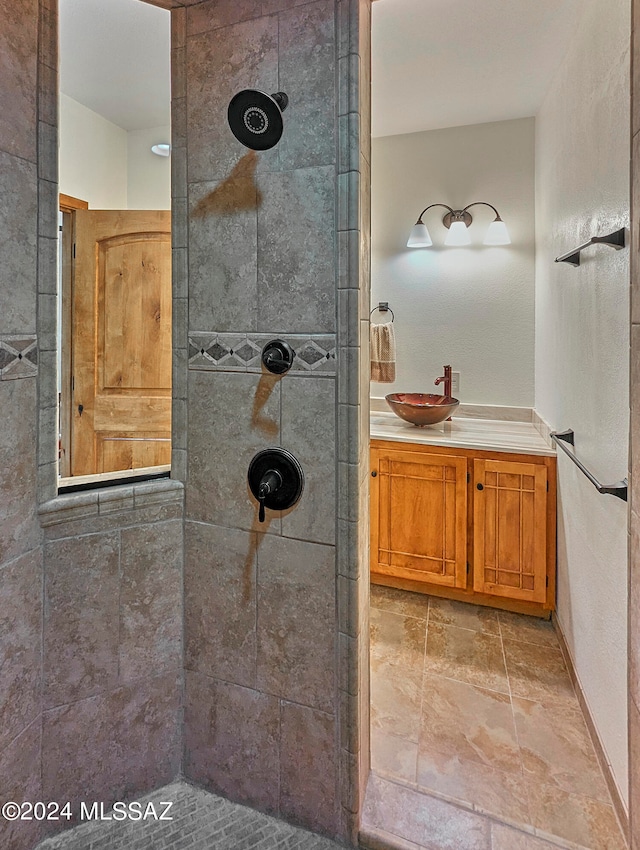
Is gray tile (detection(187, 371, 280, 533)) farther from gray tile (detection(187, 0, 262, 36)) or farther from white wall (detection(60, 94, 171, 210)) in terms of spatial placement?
white wall (detection(60, 94, 171, 210))

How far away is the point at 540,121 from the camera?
107 inches

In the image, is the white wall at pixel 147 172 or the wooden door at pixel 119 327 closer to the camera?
the wooden door at pixel 119 327

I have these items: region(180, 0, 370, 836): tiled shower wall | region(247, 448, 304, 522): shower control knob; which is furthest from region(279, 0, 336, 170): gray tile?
region(247, 448, 304, 522): shower control knob

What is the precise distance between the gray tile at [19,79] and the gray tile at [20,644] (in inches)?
35.4

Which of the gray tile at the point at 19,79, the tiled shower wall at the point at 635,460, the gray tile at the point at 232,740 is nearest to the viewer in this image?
the tiled shower wall at the point at 635,460

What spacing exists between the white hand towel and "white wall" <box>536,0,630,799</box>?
955 millimetres

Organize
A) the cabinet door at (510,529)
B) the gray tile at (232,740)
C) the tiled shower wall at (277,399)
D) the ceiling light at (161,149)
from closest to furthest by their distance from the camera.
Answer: the tiled shower wall at (277,399) → the gray tile at (232,740) → the cabinet door at (510,529) → the ceiling light at (161,149)

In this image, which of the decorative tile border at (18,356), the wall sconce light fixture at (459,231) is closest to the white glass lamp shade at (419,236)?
the wall sconce light fixture at (459,231)

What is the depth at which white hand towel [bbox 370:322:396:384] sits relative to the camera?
3020 mm

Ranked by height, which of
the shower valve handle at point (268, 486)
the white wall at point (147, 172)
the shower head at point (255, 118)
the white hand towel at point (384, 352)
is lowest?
the shower valve handle at point (268, 486)

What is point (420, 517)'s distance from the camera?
103 inches

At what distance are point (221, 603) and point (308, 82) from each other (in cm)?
145

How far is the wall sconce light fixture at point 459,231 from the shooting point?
2.88 metres

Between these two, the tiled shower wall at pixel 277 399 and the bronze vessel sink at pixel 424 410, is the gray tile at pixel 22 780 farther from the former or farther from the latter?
the bronze vessel sink at pixel 424 410
